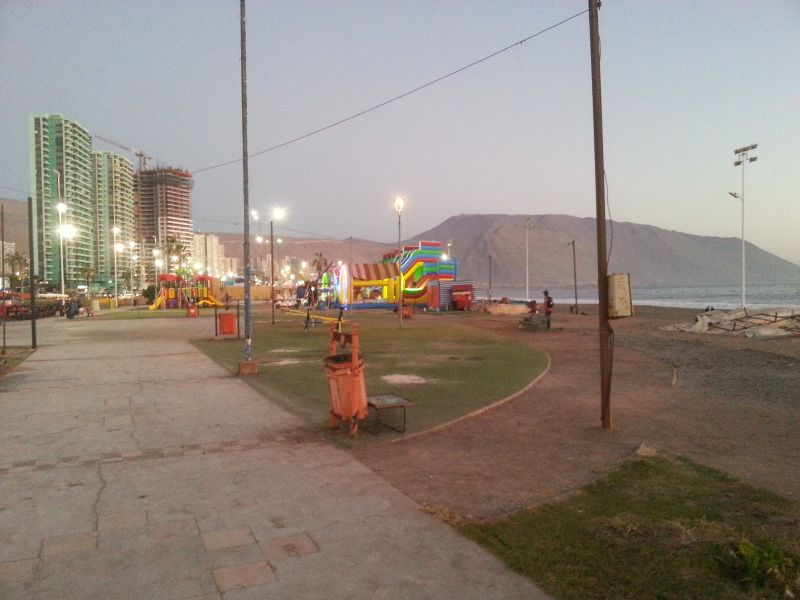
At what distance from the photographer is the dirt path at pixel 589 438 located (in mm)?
5742

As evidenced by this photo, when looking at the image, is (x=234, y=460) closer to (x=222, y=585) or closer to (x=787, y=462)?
(x=222, y=585)

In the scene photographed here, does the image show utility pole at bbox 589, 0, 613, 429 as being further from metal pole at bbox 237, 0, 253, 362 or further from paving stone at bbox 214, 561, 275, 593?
metal pole at bbox 237, 0, 253, 362

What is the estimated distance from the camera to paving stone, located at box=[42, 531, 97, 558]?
4.21 metres

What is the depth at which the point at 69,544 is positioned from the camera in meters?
4.36

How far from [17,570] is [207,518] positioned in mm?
1392

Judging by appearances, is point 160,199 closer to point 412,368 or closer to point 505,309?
point 505,309

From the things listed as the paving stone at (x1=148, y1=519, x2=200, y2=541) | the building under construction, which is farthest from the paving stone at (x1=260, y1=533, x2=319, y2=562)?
the building under construction

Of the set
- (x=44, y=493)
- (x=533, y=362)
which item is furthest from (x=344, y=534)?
(x=533, y=362)

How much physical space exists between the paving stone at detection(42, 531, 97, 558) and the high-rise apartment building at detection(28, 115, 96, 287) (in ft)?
329

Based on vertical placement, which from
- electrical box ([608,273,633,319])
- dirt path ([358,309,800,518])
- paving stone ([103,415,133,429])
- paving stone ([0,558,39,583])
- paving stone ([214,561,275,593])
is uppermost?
electrical box ([608,273,633,319])

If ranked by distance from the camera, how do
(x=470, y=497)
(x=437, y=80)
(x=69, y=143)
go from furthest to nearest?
1. (x=69, y=143)
2. (x=437, y=80)
3. (x=470, y=497)

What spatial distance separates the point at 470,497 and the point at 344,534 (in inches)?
57.2

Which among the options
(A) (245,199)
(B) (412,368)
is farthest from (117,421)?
(B) (412,368)

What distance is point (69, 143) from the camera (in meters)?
106
